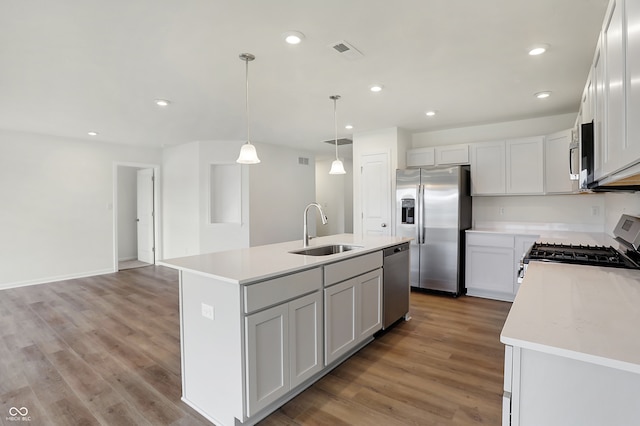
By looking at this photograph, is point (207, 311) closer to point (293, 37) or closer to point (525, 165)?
point (293, 37)

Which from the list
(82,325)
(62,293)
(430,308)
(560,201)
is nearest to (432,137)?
(560,201)

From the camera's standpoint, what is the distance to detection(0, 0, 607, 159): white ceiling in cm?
202

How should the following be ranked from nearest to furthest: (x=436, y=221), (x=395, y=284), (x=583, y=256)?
(x=583, y=256)
(x=395, y=284)
(x=436, y=221)

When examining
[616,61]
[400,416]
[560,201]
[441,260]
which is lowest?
[400,416]

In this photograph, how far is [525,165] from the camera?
4289 millimetres

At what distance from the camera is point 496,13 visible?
2.05m

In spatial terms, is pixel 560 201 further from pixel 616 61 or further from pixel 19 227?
pixel 19 227

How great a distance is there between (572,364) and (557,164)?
3.94 meters

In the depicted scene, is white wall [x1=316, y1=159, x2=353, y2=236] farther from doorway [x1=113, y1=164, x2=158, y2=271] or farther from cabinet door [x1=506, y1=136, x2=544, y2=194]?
cabinet door [x1=506, y1=136, x2=544, y2=194]

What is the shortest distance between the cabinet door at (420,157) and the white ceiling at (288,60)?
0.55 meters

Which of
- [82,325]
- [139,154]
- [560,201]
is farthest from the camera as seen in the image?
[139,154]

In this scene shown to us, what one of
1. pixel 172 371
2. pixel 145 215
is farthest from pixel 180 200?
pixel 172 371

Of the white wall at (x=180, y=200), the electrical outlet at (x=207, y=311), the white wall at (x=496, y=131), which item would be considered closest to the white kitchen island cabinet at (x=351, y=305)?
the electrical outlet at (x=207, y=311)

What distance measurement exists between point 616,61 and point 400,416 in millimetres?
→ 2134
